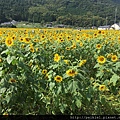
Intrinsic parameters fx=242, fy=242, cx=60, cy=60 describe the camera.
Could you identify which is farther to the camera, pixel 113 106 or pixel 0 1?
pixel 0 1

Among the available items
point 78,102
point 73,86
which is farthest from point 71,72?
point 78,102

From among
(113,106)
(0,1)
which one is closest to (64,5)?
(0,1)

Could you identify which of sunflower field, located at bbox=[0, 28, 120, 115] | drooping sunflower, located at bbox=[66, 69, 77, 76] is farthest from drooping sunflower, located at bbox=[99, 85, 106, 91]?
drooping sunflower, located at bbox=[66, 69, 77, 76]

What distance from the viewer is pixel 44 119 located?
2.97 meters

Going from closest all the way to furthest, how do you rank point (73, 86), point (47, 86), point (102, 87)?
point (73, 86) → point (102, 87) → point (47, 86)

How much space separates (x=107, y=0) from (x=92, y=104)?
115 meters

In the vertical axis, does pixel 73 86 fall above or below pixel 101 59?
below

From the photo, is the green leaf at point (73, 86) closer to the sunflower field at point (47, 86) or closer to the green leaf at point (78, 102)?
the sunflower field at point (47, 86)

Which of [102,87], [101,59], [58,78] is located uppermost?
[101,59]

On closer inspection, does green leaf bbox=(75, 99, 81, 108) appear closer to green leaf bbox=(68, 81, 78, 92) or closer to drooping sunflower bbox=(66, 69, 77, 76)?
green leaf bbox=(68, 81, 78, 92)

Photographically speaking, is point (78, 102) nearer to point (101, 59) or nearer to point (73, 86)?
point (73, 86)

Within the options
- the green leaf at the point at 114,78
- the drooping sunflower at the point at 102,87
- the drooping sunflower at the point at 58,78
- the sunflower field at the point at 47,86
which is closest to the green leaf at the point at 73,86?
the sunflower field at the point at 47,86

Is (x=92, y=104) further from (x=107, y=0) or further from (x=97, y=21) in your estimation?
(x=107, y=0)

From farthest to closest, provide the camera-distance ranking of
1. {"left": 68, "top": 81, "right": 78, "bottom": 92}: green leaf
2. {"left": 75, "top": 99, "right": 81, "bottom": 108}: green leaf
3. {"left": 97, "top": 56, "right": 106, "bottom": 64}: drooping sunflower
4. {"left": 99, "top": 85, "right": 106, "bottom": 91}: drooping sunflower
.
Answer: {"left": 97, "top": 56, "right": 106, "bottom": 64}: drooping sunflower → {"left": 99, "top": 85, "right": 106, "bottom": 91}: drooping sunflower → {"left": 75, "top": 99, "right": 81, "bottom": 108}: green leaf → {"left": 68, "top": 81, "right": 78, "bottom": 92}: green leaf
